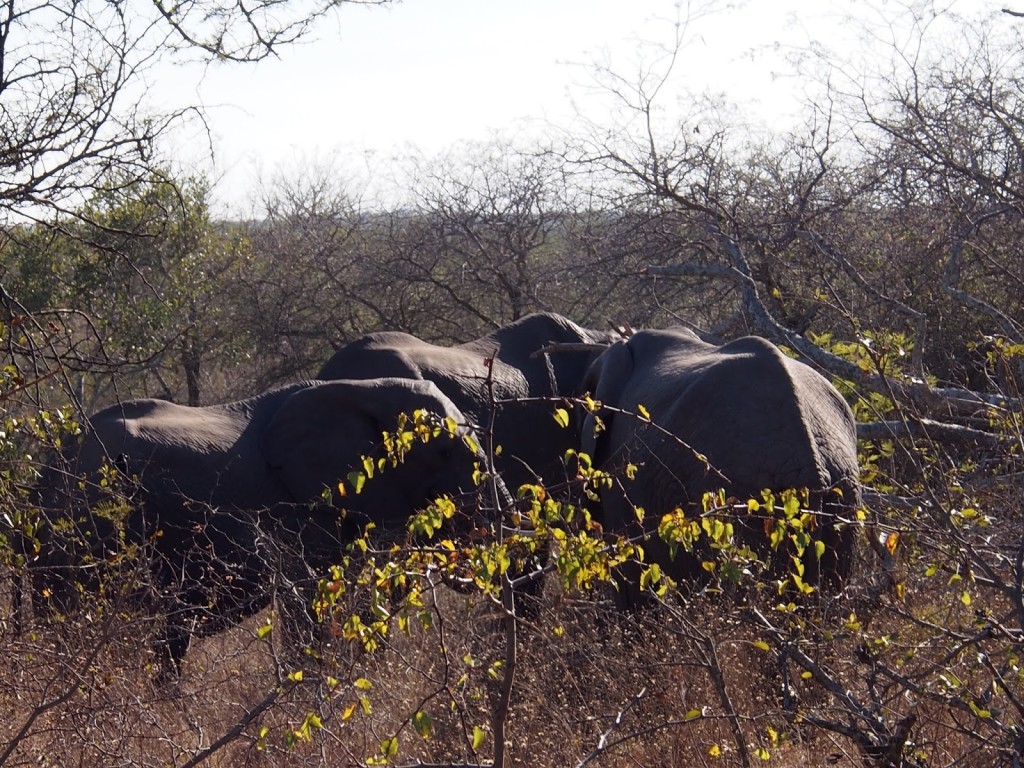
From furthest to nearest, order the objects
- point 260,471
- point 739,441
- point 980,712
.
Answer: point 260,471 → point 739,441 → point 980,712

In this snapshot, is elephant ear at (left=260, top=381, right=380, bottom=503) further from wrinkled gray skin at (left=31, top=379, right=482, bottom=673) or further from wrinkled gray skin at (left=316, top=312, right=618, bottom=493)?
wrinkled gray skin at (left=316, top=312, right=618, bottom=493)

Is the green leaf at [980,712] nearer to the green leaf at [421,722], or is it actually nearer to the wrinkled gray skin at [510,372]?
the green leaf at [421,722]

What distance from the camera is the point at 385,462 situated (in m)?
5.68

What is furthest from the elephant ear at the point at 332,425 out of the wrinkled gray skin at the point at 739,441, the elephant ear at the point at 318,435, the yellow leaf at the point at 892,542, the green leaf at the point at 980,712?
the green leaf at the point at 980,712

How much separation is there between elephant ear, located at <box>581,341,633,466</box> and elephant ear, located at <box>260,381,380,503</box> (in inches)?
55.6

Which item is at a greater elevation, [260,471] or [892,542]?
[892,542]

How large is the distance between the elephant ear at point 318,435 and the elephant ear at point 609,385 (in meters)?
1.41

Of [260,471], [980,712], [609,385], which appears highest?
[609,385]

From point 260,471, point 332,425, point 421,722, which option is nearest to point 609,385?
point 332,425

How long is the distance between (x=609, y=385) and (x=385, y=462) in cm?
252

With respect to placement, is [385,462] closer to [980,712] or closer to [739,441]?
[739,441]

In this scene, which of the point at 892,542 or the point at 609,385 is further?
the point at 609,385

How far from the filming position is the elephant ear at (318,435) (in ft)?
26.0

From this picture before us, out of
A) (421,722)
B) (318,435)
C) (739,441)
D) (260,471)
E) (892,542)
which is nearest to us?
(421,722)
